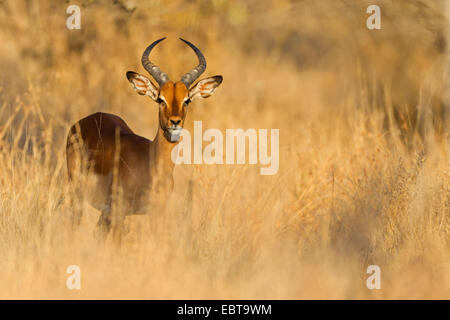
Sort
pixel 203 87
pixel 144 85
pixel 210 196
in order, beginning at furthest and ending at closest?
pixel 203 87 < pixel 144 85 < pixel 210 196

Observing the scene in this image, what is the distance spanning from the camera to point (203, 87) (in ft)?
22.0

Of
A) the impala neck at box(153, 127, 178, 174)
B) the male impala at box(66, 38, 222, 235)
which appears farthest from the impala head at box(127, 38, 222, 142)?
the impala neck at box(153, 127, 178, 174)

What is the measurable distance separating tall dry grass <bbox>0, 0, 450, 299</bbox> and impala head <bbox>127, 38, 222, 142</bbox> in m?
0.54

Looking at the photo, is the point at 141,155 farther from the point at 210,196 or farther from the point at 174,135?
the point at 210,196

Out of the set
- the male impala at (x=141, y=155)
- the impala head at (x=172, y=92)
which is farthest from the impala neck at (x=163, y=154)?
the impala head at (x=172, y=92)

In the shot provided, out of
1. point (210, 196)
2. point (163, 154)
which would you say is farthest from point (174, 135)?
Answer: point (210, 196)

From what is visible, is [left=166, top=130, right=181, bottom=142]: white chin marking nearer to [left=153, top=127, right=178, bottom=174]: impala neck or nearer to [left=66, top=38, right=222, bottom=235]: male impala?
[left=66, top=38, right=222, bottom=235]: male impala

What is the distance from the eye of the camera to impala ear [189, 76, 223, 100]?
658cm

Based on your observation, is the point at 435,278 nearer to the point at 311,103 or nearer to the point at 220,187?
the point at 220,187

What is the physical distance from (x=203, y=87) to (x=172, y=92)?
0.41 metres

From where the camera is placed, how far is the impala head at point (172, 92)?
630 cm

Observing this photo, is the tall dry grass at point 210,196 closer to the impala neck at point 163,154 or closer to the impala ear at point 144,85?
the impala neck at point 163,154

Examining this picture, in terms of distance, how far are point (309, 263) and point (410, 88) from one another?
8.16 m
